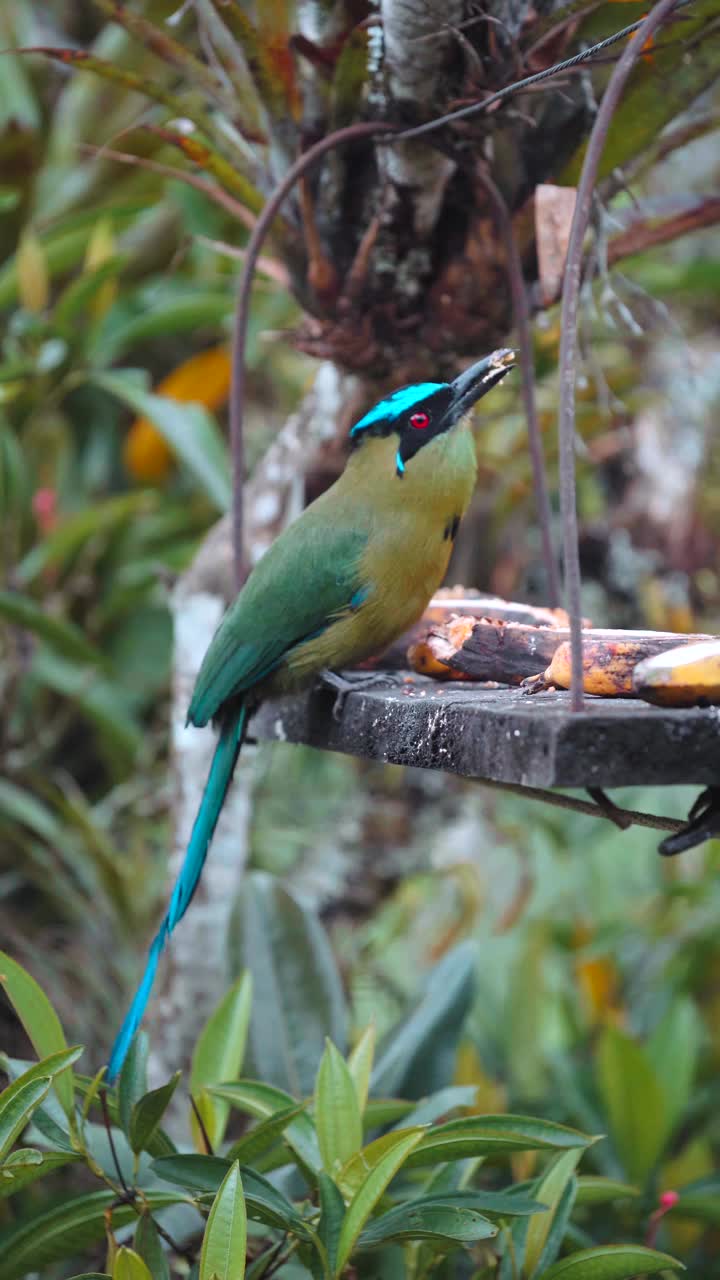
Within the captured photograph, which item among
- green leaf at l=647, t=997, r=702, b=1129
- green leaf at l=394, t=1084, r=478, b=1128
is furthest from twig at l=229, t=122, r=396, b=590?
green leaf at l=647, t=997, r=702, b=1129

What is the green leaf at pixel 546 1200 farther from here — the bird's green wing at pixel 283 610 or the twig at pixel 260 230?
the twig at pixel 260 230

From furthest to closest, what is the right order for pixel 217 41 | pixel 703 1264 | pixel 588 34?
1. pixel 703 1264
2. pixel 217 41
3. pixel 588 34

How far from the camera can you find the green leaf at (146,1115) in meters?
1.32

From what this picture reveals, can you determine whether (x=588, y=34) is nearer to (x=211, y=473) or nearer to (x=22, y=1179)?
(x=211, y=473)

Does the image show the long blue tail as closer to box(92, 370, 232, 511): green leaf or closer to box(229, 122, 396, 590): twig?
box(229, 122, 396, 590): twig

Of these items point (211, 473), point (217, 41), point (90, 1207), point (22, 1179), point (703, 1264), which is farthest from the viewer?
point (211, 473)

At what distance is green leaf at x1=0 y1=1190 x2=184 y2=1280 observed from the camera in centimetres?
145

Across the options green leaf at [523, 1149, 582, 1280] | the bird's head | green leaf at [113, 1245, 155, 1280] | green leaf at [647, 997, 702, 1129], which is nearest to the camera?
green leaf at [113, 1245, 155, 1280]

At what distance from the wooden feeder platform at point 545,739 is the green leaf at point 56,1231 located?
1.99ft

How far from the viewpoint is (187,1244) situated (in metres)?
1.68

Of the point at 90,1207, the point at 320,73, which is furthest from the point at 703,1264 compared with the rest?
the point at 320,73

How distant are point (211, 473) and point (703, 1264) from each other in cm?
193

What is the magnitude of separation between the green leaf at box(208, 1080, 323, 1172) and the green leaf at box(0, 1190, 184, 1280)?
16cm

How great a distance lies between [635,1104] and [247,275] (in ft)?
5.54
